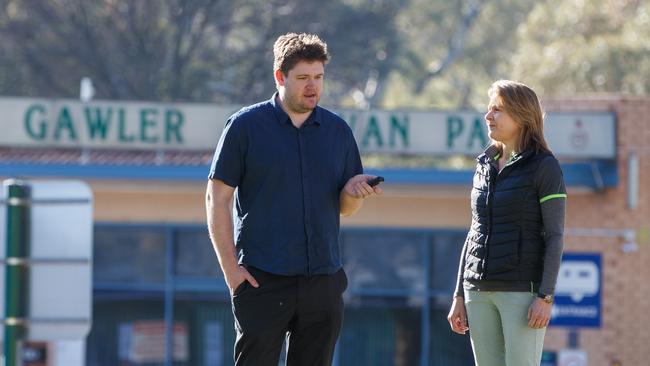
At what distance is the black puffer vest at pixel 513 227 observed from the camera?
532 centimetres

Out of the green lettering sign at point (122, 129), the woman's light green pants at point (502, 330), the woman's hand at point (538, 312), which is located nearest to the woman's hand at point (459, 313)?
the woman's light green pants at point (502, 330)

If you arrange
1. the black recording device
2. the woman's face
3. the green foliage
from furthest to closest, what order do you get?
the green foliage → the woman's face → the black recording device

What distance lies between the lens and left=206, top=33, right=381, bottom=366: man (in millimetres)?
5133

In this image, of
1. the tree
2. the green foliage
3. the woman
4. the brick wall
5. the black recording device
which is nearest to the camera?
the black recording device

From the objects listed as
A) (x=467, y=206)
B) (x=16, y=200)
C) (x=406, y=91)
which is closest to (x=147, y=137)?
(x=467, y=206)

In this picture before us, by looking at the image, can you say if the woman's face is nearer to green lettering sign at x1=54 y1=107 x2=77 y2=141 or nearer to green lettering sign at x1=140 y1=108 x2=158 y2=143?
green lettering sign at x1=140 y1=108 x2=158 y2=143

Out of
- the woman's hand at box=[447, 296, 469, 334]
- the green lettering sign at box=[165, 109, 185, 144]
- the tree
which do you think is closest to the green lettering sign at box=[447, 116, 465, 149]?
the green lettering sign at box=[165, 109, 185, 144]

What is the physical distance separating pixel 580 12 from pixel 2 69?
41.3 feet

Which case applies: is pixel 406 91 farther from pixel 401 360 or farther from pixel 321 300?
pixel 321 300

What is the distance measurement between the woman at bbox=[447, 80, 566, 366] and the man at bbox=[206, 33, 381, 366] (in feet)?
1.92

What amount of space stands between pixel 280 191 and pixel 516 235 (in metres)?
0.98

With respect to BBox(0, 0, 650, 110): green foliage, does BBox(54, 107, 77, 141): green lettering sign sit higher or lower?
lower

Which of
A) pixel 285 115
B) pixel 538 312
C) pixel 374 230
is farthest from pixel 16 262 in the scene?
pixel 374 230

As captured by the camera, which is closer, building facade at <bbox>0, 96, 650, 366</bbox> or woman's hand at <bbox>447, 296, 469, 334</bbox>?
woman's hand at <bbox>447, 296, 469, 334</bbox>
